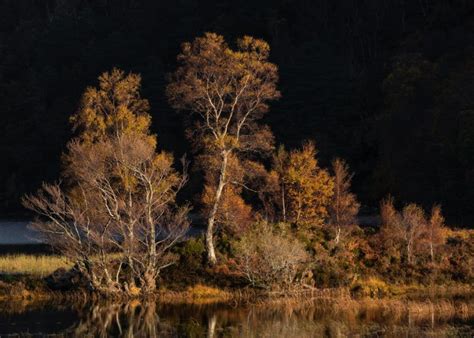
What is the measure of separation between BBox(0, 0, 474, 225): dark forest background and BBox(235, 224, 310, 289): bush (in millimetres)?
32486

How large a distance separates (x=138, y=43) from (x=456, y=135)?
283 ft

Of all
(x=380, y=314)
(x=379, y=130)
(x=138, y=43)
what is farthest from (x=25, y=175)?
(x=380, y=314)

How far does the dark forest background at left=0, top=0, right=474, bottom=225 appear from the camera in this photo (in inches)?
3578

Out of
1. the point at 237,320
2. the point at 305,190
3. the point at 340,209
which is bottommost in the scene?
the point at 237,320

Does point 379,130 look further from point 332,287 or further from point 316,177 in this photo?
point 332,287

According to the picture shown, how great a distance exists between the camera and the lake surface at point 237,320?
3784cm

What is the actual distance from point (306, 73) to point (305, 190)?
267 ft

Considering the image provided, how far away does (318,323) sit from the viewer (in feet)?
132

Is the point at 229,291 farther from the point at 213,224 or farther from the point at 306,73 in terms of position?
the point at 306,73

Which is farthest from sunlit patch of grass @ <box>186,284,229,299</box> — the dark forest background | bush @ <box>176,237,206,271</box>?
the dark forest background

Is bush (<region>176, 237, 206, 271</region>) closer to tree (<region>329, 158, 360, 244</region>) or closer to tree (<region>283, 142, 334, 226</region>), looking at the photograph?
tree (<region>329, 158, 360, 244</region>)

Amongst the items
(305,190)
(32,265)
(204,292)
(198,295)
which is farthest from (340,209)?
(32,265)

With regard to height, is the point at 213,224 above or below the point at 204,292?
above

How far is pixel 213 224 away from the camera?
55.0m
